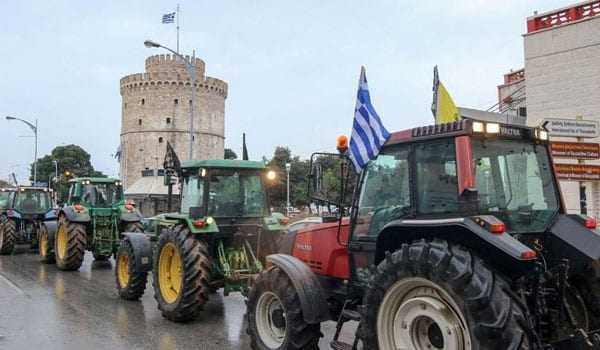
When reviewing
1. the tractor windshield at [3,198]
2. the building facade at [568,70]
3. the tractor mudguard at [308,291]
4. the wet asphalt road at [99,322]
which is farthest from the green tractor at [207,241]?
the tractor windshield at [3,198]

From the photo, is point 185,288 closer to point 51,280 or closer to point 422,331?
point 422,331

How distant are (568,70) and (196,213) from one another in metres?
10.9

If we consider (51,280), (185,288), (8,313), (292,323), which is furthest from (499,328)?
(51,280)

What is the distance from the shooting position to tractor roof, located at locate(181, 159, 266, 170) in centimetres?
784

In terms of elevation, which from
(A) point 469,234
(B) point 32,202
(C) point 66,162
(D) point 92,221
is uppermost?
(C) point 66,162

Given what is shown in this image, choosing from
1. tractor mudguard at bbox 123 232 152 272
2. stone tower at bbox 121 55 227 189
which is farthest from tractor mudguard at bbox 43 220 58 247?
stone tower at bbox 121 55 227 189

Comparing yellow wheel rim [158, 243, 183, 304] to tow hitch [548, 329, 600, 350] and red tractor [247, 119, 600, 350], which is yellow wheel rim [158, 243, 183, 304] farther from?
tow hitch [548, 329, 600, 350]

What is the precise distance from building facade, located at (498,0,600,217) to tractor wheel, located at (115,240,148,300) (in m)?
10.0

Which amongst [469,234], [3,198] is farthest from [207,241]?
[3,198]

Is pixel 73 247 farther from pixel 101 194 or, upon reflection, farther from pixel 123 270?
pixel 123 270

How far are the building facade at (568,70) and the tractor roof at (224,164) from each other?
838cm

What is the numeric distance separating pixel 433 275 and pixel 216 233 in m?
4.79

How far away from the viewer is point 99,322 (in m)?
7.15

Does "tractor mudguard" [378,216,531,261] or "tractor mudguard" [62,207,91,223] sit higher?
"tractor mudguard" [378,216,531,261]
